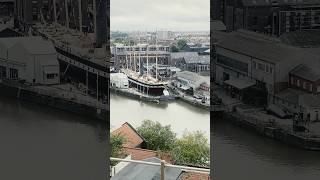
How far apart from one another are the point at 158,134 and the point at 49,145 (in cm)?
83

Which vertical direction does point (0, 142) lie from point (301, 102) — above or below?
below

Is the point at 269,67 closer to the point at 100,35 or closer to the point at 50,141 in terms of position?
the point at 100,35

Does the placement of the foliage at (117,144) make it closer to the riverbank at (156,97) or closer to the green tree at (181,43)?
the riverbank at (156,97)

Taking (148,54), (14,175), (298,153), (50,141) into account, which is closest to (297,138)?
(298,153)

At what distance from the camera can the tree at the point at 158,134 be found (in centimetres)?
365

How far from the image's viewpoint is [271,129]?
3109 mm

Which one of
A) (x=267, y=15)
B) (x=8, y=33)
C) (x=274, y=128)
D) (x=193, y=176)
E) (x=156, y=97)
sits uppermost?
(x=267, y=15)

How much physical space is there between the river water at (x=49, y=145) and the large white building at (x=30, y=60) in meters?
0.23

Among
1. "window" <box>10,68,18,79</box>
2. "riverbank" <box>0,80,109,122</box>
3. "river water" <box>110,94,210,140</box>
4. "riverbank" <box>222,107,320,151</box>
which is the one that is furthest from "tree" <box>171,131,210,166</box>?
"window" <box>10,68,18,79</box>

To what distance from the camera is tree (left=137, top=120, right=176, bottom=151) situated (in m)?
3.65

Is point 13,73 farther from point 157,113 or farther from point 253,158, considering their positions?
point 253,158

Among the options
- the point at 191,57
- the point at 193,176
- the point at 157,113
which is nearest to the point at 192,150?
the point at 193,176

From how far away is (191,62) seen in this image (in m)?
3.46

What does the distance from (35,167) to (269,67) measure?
5.98 ft
